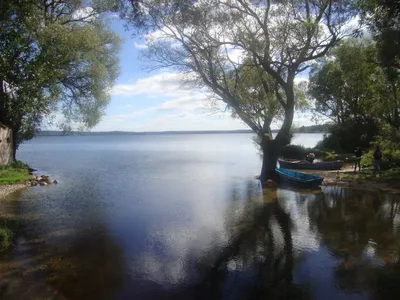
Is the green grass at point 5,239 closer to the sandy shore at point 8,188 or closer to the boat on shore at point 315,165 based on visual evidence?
the sandy shore at point 8,188

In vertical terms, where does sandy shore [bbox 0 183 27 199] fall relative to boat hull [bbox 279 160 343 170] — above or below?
below

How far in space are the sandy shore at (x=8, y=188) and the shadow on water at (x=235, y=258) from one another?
161 inches

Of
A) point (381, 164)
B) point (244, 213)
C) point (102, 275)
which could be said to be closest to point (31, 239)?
point (102, 275)

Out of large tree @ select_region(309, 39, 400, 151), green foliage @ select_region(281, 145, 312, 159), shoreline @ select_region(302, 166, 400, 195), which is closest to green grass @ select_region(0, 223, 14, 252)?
shoreline @ select_region(302, 166, 400, 195)

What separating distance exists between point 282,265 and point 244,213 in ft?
22.9

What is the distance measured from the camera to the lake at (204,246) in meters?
8.88

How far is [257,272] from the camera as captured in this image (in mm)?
9789

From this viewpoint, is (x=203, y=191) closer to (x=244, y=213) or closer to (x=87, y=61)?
(x=244, y=213)

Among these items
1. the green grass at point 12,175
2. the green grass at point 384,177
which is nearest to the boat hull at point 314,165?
the green grass at point 384,177

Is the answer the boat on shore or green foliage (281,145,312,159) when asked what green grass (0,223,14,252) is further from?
green foliage (281,145,312,159)

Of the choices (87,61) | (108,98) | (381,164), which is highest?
(87,61)

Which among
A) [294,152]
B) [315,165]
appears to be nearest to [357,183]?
[315,165]

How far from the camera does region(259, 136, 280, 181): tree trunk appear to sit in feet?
87.8

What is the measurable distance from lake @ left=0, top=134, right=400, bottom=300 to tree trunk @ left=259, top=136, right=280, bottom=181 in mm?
4689
